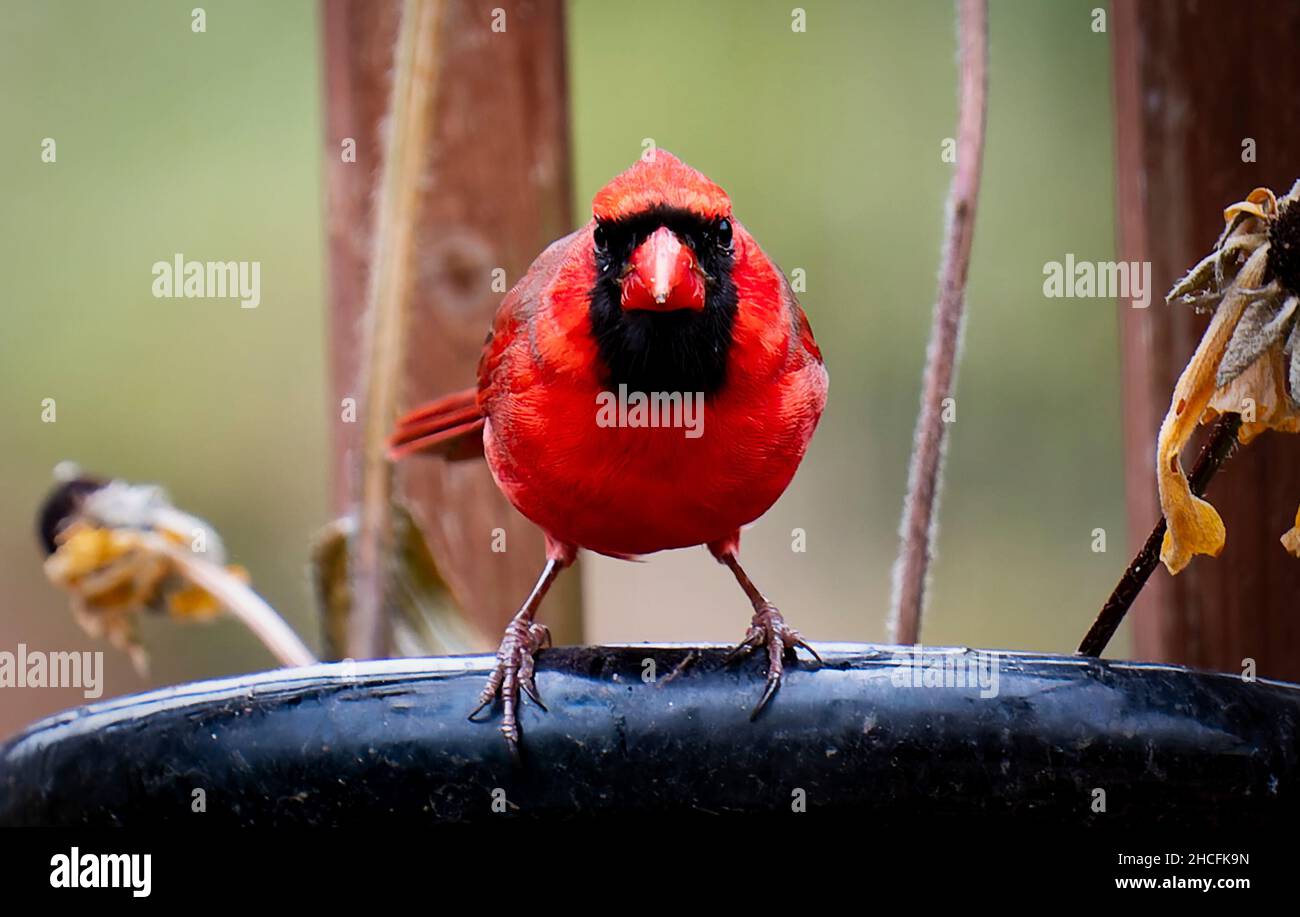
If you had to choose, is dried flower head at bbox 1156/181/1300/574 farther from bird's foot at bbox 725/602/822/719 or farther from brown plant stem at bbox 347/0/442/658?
brown plant stem at bbox 347/0/442/658

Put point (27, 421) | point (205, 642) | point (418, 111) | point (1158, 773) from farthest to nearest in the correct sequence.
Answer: point (205, 642), point (27, 421), point (418, 111), point (1158, 773)

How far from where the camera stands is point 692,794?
1045 mm

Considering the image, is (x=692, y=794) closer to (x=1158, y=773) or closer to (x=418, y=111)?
(x=1158, y=773)

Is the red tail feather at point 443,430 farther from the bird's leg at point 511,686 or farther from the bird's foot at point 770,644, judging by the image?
the bird's leg at point 511,686

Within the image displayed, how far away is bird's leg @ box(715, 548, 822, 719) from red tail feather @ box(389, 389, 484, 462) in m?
0.40

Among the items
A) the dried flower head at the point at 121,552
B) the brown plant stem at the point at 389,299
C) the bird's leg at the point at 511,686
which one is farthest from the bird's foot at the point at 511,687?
the dried flower head at the point at 121,552

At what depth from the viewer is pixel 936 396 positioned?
1623 mm

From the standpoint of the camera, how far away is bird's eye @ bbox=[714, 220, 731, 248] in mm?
1646

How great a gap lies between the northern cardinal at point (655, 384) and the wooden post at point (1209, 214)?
48 centimetres

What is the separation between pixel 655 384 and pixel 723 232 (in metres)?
0.18

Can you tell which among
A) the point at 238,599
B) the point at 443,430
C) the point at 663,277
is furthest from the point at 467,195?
the point at 663,277

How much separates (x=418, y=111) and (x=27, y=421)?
1828 mm
